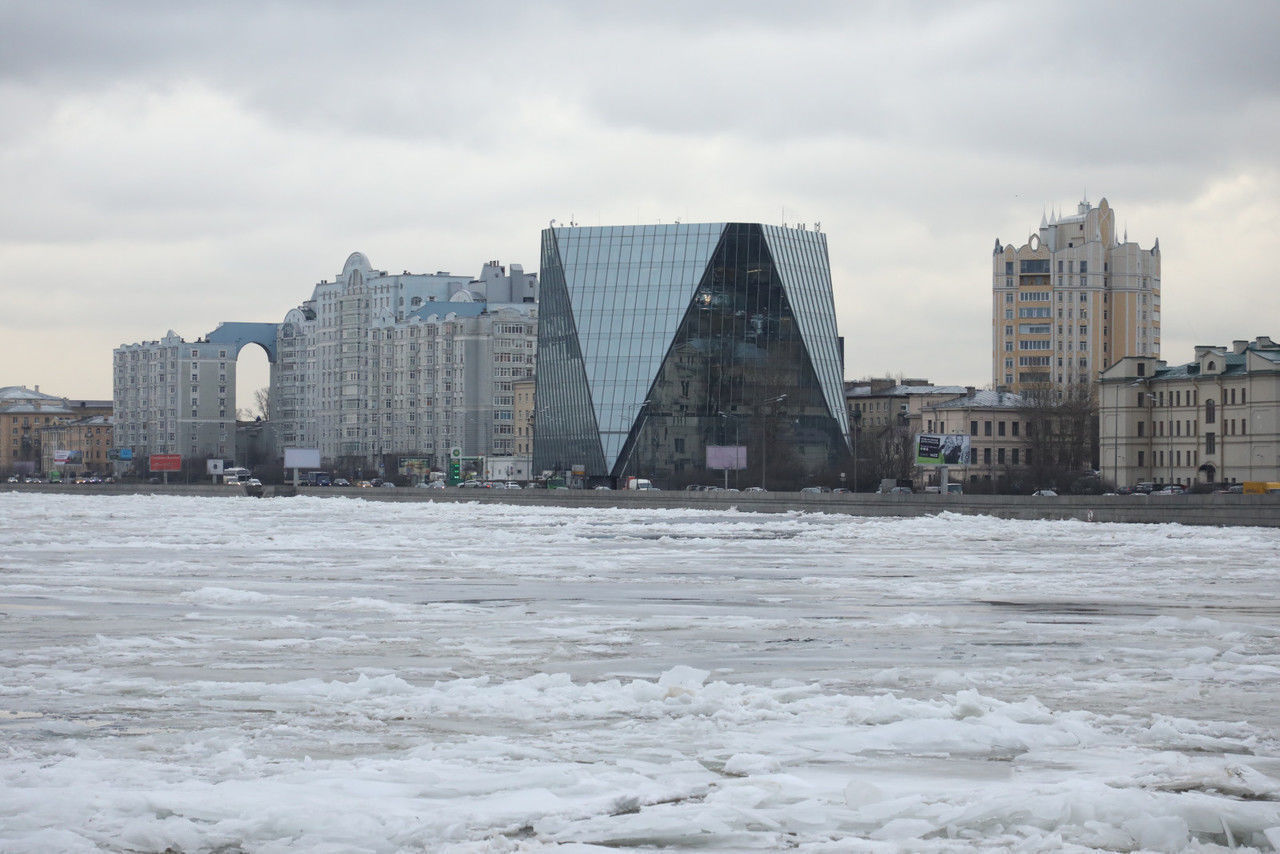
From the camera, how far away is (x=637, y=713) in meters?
16.7

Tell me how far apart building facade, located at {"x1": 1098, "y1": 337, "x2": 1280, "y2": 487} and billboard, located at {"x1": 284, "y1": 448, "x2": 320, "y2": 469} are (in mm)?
73546

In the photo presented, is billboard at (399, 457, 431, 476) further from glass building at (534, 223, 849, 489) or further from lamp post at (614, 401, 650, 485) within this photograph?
lamp post at (614, 401, 650, 485)

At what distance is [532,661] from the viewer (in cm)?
2078

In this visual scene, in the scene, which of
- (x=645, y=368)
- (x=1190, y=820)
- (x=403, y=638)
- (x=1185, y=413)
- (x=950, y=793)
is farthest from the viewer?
(x=645, y=368)

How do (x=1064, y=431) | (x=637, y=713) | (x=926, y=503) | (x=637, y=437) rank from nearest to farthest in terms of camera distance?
(x=637, y=713) → (x=926, y=503) → (x=637, y=437) → (x=1064, y=431)

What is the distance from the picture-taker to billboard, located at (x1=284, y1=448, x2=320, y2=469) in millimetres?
153875

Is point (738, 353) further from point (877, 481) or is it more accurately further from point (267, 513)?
point (267, 513)

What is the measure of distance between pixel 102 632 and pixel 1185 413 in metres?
110

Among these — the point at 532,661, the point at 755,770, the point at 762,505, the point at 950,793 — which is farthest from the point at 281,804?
the point at 762,505

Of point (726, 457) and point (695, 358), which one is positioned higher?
point (695, 358)

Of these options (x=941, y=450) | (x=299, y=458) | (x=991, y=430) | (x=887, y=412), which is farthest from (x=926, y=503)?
(x=887, y=412)

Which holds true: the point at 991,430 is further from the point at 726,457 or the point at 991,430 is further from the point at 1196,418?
the point at 726,457

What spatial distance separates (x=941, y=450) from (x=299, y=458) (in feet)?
261

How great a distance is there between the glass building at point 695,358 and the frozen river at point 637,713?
323 feet
